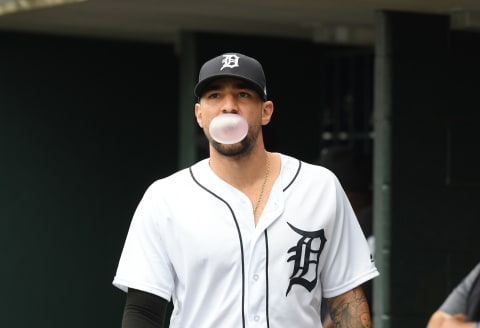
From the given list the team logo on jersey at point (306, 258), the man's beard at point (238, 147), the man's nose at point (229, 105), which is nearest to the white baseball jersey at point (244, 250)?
the team logo on jersey at point (306, 258)

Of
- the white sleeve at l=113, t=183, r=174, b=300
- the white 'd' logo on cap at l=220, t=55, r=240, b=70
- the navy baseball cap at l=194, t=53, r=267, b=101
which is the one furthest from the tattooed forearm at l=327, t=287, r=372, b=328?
the white 'd' logo on cap at l=220, t=55, r=240, b=70

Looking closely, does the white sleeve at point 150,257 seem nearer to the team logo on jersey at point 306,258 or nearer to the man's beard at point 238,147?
the man's beard at point 238,147

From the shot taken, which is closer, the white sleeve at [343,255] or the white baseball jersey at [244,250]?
the white baseball jersey at [244,250]

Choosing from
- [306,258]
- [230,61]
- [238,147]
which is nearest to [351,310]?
[306,258]

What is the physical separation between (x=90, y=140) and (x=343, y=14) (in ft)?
8.53

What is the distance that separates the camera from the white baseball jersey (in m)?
4.03

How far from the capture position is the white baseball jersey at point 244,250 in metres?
4.03

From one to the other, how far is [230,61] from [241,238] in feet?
1.86

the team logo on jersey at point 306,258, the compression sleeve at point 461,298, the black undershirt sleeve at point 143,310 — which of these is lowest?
the black undershirt sleeve at point 143,310

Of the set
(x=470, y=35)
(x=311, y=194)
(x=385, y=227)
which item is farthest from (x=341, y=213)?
(x=470, y=35)

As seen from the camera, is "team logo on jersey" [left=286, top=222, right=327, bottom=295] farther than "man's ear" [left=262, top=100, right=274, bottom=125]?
No

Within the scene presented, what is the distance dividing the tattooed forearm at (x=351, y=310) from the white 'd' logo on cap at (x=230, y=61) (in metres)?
0.82

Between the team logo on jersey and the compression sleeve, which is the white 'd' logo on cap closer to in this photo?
the team logo on jersey

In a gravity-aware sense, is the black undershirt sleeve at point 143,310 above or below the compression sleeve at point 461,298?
below
